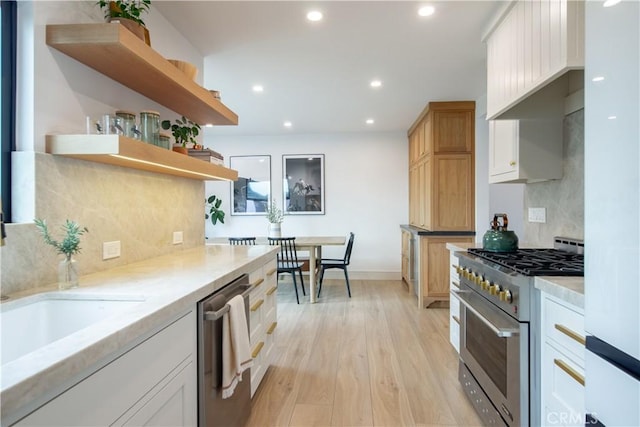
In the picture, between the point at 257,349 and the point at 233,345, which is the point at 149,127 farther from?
the point at 257,349

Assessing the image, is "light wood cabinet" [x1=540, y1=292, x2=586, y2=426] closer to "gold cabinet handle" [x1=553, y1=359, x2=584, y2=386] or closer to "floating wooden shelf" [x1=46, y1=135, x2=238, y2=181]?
"gold cabinet handle" [x1=553, y1=359, x2=584, y2=386]

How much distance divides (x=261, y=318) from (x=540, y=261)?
1630 millimetres

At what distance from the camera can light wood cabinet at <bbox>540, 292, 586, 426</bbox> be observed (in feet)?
3.69

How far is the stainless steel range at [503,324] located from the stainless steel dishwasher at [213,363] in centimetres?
126

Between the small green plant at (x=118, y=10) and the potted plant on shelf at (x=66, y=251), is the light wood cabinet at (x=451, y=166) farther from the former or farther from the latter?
the potted plant on shelf at (x=66, y=251)

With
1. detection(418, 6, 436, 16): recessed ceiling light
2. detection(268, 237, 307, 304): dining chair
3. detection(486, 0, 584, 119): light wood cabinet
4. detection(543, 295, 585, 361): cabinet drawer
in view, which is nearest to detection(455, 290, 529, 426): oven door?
detection(543, 295, 585, 361): cabinet drawer

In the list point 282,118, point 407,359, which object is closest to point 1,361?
point 407,359

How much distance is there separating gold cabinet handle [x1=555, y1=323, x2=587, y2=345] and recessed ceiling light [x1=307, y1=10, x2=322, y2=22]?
221 cm

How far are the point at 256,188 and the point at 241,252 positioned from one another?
3620mm

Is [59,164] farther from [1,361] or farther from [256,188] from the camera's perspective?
[256,188]

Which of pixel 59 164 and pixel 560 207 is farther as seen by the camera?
pixel 560 207

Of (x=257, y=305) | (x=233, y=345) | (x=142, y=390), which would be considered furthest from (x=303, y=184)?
(x=142, y=390)

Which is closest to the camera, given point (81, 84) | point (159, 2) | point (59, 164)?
point (59, 164)

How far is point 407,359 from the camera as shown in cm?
264
